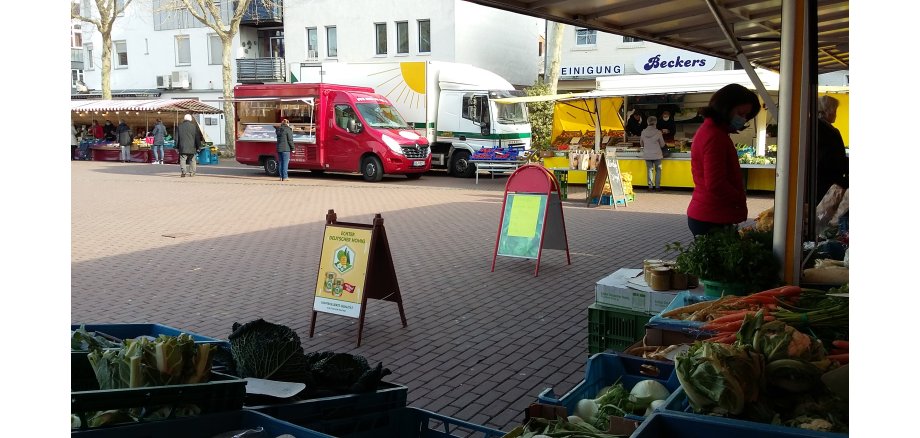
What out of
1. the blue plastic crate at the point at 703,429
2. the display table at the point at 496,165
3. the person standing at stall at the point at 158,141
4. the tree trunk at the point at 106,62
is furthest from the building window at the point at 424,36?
the blue plastic crate at the point at 703,429

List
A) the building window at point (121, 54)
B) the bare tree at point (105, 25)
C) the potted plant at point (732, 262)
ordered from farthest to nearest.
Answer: the building window at point (121, 54) → the bare tree at point (105, 25) → the potted plant at point (732, 262)

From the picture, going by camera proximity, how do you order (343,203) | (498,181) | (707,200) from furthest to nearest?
(498,181), (343,203), (707,200)

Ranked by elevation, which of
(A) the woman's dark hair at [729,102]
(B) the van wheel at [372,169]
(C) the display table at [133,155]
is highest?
(A) the woman's dark hair at [729,102]

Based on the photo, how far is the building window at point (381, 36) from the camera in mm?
35812

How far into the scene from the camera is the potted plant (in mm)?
4406

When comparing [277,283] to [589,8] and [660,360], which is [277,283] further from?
→ [660,360]

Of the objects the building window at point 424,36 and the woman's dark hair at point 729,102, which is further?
the building window at point 424,36

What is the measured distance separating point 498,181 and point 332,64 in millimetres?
7391

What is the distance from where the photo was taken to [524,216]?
9414 mm

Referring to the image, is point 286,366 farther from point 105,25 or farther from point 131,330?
point 105,25

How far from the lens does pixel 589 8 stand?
262 inches

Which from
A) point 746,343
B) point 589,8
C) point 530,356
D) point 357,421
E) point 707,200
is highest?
point 589,8

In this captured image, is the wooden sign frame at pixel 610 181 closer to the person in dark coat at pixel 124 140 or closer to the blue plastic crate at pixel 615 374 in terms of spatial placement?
the blue plastic crate at pixel 615 374

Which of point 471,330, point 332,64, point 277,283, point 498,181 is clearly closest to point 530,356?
point 471,330
